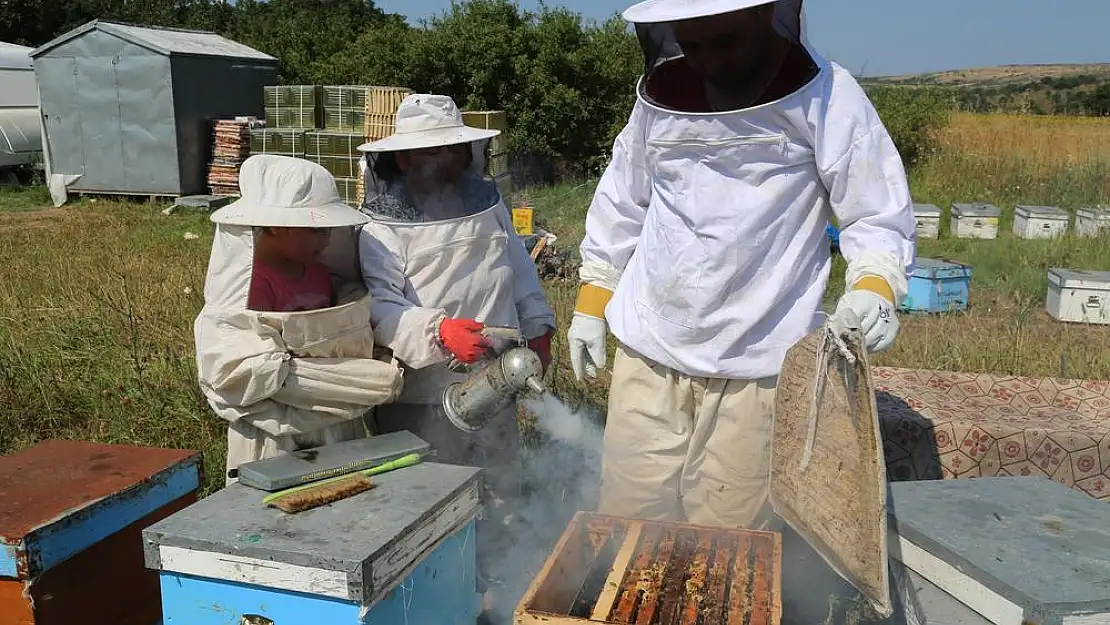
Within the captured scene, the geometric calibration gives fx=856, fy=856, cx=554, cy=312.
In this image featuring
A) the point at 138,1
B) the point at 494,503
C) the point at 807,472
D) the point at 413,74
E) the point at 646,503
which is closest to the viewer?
the point at 807,472

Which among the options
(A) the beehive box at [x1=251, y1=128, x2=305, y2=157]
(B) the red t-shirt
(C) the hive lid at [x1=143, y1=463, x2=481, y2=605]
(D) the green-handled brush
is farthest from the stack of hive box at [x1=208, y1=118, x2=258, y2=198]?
(C) the hive lid at [x1=143, y1=463, x2=481, y2=605]

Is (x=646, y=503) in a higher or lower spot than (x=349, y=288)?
lower

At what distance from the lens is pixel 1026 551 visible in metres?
1.68

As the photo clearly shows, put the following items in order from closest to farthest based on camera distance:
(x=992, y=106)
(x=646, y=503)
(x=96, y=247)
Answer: (x=646, y=503), (x=96, y=247), (x=992, y=106)

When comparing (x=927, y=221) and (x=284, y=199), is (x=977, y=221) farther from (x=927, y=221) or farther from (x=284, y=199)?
(x=284, y=199)

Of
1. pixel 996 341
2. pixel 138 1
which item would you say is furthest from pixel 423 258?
pixel 138 1

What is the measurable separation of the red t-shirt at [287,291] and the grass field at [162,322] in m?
1.45

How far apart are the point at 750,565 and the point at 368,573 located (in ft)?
2.78

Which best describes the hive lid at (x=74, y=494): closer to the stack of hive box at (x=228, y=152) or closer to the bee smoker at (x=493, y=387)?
the bee smoker at (x=493, y=387)

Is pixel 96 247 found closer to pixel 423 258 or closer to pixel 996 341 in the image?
pixel 423 258

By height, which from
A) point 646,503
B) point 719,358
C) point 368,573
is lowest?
point 646,503

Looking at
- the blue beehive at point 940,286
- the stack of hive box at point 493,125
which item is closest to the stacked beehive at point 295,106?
the stack of hive box at point 493,125

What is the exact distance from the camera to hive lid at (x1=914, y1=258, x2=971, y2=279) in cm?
653

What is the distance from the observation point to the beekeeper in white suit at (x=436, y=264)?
8.54 ft
